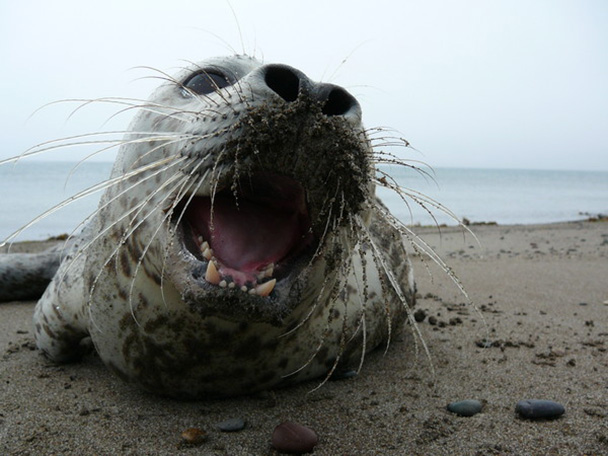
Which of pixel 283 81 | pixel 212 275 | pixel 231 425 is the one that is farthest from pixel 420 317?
pixel 283 81

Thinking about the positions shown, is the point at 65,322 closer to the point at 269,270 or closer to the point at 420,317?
the point at 269,270

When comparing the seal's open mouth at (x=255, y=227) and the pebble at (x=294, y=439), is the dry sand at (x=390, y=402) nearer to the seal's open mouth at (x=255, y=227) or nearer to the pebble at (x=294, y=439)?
the pebble at (x=294, y=439)

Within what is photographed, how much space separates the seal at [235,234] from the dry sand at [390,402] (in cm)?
18

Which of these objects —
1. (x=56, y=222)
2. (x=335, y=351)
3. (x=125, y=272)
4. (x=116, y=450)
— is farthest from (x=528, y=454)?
(x=56, y=222)

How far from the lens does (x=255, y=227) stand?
7.37 feet

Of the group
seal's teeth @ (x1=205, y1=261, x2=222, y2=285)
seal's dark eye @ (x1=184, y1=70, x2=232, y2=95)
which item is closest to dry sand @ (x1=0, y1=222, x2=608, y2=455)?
seal's teeth @ (x1=205, y1=261, x2=222, y2=285)

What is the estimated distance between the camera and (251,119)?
1.84m

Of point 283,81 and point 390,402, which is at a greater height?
point 283,81

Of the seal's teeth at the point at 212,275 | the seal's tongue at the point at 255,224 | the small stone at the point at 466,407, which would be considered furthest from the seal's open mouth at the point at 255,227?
the small stone at the point at 466,407

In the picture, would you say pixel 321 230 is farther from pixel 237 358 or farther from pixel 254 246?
pixel 237 358

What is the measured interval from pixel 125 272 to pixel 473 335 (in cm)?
230

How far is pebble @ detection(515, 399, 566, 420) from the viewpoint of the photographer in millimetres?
2467

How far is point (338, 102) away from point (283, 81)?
0.61ft

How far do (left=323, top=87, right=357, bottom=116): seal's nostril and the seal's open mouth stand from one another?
294 mm
